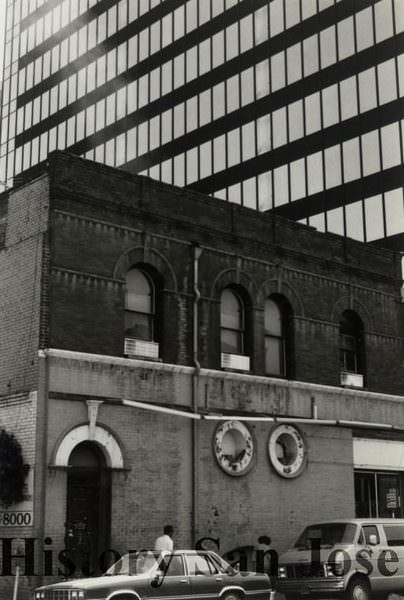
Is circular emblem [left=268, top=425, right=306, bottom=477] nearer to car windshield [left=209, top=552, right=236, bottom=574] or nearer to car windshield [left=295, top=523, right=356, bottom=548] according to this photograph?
car windshield [left=295, top=523, right=356, bottom=548]

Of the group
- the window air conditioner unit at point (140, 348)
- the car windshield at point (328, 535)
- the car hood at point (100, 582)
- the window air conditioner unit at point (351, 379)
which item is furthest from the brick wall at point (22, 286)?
the window air conditioner unit at point (351, 379)

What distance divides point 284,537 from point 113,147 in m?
38.6

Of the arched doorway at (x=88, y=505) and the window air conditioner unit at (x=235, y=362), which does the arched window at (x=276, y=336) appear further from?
the arched doorway at (x=88, y=505)

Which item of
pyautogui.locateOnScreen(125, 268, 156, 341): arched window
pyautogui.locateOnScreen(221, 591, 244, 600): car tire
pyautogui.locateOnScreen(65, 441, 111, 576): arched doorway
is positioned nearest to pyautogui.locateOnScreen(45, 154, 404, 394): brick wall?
pyautogui.locateOnScreen(125, 268, 156, 341): arched window

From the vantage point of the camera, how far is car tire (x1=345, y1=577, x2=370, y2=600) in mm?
18141

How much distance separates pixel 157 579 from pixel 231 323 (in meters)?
9.93

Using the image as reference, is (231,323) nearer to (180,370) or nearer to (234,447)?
(180,370)

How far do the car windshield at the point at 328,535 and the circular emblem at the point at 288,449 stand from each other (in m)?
3.78

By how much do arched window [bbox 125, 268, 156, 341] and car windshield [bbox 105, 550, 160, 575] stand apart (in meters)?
7.12

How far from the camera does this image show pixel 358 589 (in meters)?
18.4

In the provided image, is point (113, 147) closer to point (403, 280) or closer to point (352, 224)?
point (352, 224)

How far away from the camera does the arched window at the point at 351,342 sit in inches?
1077

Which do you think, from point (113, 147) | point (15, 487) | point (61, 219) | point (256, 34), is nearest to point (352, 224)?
point (256, 34)

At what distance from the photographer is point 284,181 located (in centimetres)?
4819
